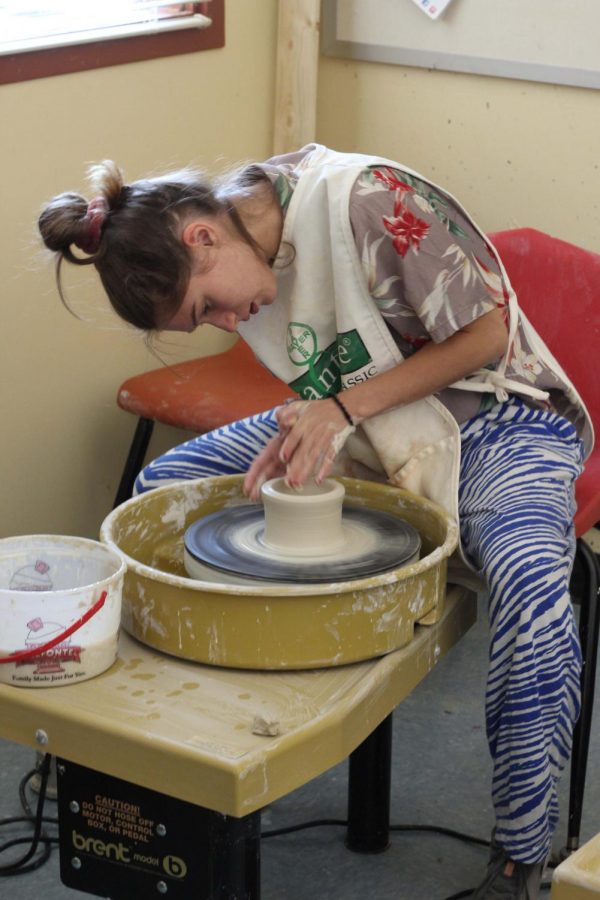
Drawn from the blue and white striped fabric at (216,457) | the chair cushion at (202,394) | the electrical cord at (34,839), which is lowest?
the electrical cord at (34,839)

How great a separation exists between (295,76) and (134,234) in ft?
4.96

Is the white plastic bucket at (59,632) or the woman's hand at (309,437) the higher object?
the woman's hand at (309,437)

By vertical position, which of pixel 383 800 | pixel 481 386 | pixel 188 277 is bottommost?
pixel 383 800

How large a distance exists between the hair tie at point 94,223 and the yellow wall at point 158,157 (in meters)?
0.88

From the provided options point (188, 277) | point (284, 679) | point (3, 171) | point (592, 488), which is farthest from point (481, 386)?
point (3, 171)

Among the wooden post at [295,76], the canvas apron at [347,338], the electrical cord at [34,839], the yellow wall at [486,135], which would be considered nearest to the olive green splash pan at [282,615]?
the canvas apron at [347,338]

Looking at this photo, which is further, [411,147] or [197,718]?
[411,147]

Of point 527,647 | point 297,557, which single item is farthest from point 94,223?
point 527,647

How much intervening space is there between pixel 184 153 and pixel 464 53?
663 mm

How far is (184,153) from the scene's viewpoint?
2879 mm

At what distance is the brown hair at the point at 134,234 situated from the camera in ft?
5.32

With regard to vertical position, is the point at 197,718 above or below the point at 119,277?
below

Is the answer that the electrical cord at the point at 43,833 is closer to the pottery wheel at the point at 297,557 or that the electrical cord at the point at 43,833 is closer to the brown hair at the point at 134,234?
the pottery wheel at the point at 297,557

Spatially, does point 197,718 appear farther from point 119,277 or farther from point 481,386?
point 481,386
